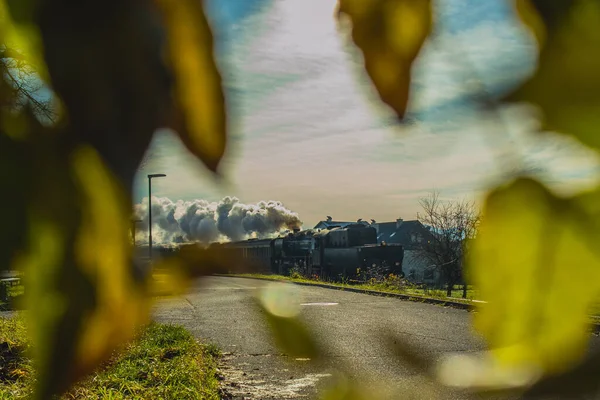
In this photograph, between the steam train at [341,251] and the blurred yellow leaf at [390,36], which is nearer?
the blurred yellow leaf at [390,36]

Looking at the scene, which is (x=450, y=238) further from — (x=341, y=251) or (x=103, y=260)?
(x=341, y=251)

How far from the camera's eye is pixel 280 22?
0.34 meters

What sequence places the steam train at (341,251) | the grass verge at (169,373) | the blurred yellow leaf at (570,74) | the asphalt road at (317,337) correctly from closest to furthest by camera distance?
the blurred yellow leaf at (570,74) → the asphalt road at (317,337) → the grass verge at (169,373) → the steam train at (341,251)

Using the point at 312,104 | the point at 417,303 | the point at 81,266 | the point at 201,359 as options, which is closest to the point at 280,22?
the point at 312,104

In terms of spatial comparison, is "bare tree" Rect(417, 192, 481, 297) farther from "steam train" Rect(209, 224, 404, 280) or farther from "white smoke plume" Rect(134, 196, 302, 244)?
"steam train" Rect(209, 224, 404, 280)

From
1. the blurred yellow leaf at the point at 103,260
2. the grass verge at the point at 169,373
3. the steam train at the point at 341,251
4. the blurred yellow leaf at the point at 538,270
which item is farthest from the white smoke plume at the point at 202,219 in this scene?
the steam train at the point at 341,251

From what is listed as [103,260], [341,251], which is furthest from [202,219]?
[341,251]

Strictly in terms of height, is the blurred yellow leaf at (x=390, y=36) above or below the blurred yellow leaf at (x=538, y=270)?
above

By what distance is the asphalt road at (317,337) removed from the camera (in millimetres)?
394

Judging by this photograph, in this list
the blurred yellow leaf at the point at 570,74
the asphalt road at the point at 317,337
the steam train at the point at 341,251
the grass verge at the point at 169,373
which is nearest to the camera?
the blurred yellow leaf at the point at 570,74

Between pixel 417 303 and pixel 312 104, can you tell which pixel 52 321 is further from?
pixel 417 303

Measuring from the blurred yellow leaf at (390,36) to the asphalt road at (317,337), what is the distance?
12cm

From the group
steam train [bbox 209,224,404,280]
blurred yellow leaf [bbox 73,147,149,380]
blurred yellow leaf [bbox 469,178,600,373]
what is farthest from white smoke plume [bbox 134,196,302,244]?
steam train [bbox 209,224,404,280]

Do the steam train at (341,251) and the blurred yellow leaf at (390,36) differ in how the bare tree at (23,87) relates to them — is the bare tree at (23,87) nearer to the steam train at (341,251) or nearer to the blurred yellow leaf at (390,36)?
the blurred yellow leaf at (390,36)
